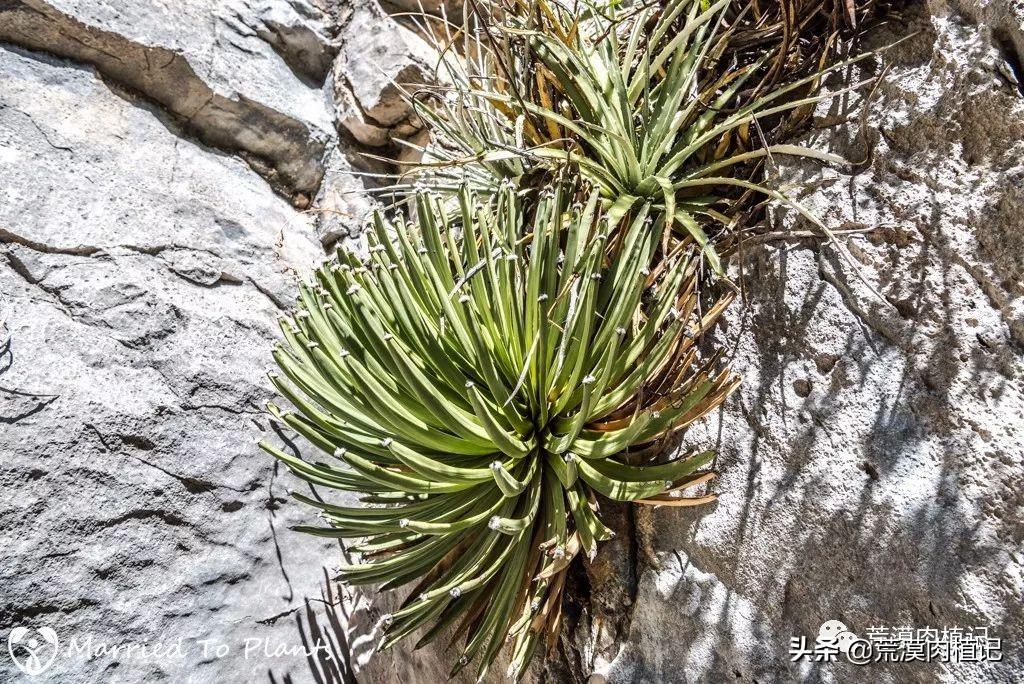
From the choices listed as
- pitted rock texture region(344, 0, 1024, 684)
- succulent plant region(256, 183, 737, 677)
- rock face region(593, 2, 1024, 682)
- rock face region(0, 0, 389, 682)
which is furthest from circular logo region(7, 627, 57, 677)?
rock face region(593, 2, 1024, 682)

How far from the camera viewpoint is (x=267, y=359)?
211 cm

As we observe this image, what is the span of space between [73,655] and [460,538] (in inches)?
41.8

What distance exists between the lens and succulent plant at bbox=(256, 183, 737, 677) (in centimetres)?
125

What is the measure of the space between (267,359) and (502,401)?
1.12 metres

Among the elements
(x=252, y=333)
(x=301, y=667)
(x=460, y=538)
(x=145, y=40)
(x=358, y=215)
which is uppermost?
(x=145, y=40)

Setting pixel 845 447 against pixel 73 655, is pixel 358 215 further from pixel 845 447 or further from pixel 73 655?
pixel 845 447

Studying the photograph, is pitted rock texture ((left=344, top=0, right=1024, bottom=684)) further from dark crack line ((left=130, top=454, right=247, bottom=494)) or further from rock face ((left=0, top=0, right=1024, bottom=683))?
dark crack line ((left=130, top=454, right=247, bottom=494))

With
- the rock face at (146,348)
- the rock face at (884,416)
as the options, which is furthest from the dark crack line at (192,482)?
the rock face at (884,416)

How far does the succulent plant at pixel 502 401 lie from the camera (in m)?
1.25

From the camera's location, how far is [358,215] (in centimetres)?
250

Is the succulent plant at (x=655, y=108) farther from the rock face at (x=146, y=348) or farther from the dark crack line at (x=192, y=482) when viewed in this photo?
the dark crack line at (x=192, y=482)

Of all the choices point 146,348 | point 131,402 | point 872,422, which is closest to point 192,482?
point 131,402

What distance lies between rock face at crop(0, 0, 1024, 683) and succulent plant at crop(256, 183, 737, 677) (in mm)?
177

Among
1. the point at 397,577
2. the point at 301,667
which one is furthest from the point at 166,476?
the point at 397,577
